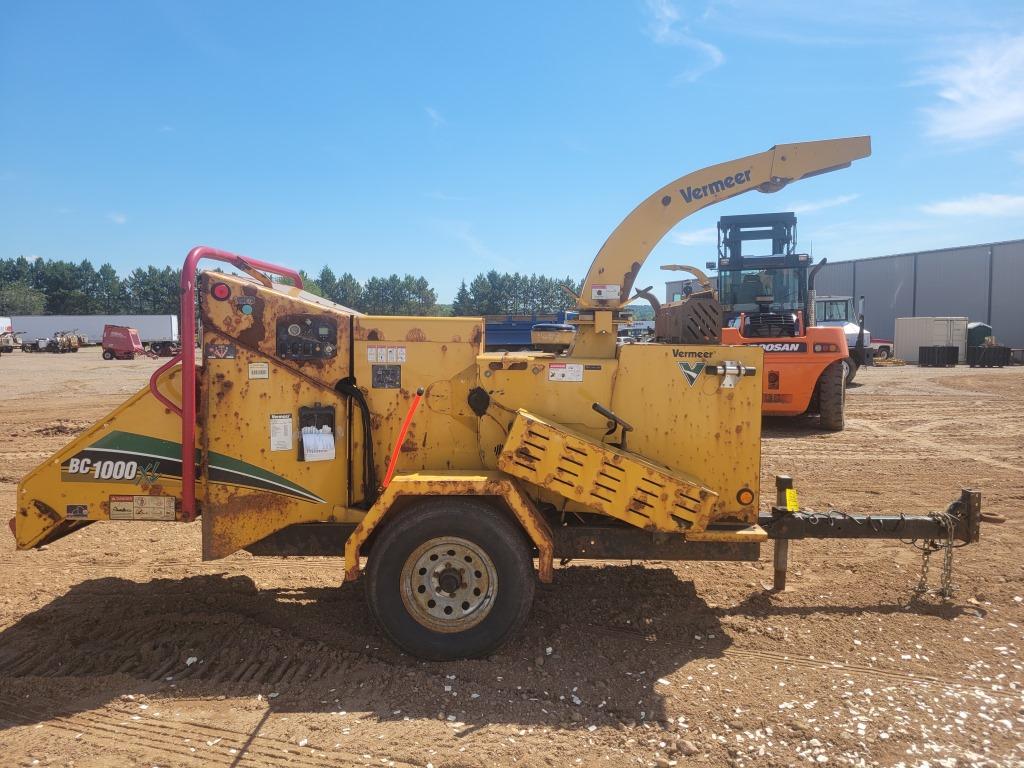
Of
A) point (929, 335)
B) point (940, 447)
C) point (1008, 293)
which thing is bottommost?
point (940, 447)

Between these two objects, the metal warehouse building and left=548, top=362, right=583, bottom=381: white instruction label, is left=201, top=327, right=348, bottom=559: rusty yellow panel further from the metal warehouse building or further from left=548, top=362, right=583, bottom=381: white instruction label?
the metal warehouse building

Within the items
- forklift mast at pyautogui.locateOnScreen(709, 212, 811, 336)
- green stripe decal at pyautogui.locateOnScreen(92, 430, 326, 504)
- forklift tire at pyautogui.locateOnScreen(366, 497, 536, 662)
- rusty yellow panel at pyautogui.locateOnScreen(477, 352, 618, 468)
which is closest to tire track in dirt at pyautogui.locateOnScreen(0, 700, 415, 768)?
forklift tire at pyautogui.locateOnScreen(366, 497, 536, 662)

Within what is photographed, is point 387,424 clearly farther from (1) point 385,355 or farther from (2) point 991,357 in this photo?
(2) point 991,357

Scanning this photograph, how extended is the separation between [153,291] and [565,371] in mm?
114048

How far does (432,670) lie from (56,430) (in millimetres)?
11116

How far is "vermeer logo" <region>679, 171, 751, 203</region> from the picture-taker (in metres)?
4.60

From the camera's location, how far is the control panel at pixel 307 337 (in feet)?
13.0

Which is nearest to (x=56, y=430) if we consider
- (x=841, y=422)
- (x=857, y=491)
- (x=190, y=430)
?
(x=190, y=430)

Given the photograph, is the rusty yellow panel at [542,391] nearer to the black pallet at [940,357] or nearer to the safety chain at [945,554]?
the safety chain at [945,554]

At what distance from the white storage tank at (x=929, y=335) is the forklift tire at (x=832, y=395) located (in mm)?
25453

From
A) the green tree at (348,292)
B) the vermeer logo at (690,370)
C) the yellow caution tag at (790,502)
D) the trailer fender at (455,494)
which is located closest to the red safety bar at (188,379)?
the trailer fender at (455,494)

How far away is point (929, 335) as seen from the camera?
32844 mm

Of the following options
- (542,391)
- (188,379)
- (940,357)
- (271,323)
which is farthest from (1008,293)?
(188,379)

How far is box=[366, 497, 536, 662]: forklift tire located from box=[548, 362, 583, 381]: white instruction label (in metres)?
0.92
